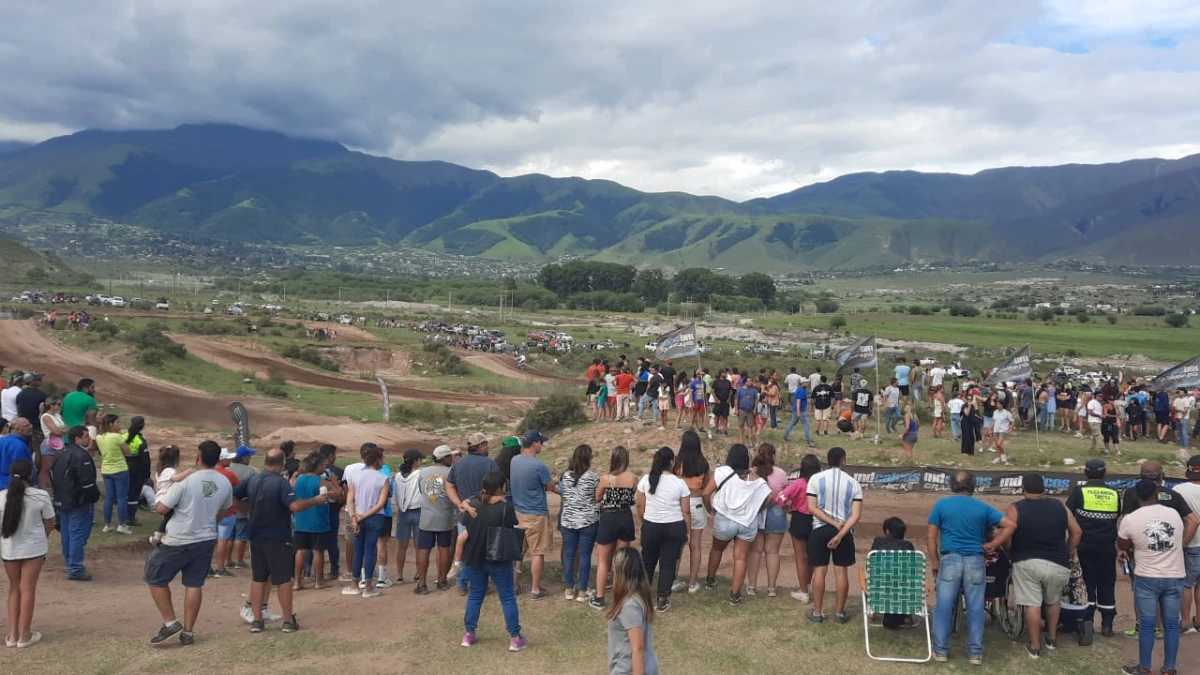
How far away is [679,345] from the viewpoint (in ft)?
68.5

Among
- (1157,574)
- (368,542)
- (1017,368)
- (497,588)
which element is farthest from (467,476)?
(1017,368)

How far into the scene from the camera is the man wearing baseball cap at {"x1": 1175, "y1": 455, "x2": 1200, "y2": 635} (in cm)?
857


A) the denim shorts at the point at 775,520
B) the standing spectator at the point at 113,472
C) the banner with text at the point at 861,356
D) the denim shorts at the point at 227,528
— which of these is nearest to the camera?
the denim shorts at the point at 775,520

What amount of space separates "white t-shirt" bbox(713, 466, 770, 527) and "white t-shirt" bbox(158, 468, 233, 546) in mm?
5538

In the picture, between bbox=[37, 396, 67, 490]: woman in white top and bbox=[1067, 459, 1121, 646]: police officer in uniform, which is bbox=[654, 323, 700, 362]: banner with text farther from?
bbox=[37, 396, 67, 490]: woman in white top

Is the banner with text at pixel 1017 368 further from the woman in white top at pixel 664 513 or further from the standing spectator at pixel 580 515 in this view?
the standing spectator at pixel 580 515

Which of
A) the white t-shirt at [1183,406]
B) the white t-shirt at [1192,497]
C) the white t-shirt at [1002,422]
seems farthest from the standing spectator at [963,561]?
the white t-shirt at [1183,406]

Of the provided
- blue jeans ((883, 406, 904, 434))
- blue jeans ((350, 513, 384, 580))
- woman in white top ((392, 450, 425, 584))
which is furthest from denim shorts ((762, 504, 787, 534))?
blue jeans ((883, 406, 904, 434))

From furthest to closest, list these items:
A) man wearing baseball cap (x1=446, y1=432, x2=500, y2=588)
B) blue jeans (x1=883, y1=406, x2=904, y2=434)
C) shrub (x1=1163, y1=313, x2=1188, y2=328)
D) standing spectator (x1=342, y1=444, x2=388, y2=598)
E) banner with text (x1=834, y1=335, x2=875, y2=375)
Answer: shrub (x1=1163, y1=313, x2=1188, y2=328)
blue jeans (x1=883, y1=406, x2=904, y2=434)
banner with text (x1=834, y1=335, x2=875, y2=375)
standing spectator (x1=342, y1=444, x2=388, y2=598)
man wearing baseball cap (x1=446, y1=432, x2=500, y2=588)

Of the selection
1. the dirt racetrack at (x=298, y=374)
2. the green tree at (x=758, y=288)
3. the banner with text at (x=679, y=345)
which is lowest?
the dirt racetrack at (x=298, y=374)

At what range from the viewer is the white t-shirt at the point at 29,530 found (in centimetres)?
820

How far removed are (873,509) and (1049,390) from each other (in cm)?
1141

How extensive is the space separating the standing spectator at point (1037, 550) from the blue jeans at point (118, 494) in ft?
41.2

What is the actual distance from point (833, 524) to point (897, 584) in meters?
0.86
